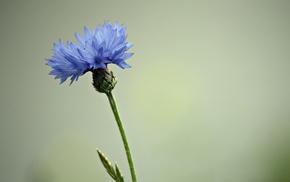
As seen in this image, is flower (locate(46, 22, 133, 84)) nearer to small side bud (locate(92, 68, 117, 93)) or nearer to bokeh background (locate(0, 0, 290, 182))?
small side bud (locate(92, 68, 117, 93))

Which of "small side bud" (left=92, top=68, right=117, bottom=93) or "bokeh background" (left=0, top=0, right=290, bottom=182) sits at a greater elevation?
"bokeh background" (left=0, top=0, right=290, bottom=182)

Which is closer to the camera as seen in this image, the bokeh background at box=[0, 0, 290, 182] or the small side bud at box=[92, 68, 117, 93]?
the small side bud at box=[92, 68, 117, 93]

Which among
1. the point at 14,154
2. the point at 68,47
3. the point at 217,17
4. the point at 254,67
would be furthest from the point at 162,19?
the point at 68,47

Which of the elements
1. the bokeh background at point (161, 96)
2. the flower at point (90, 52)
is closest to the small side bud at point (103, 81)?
the flower at point (90, 52)

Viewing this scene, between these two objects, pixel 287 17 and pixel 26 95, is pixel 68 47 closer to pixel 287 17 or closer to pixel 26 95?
pixel 26 95

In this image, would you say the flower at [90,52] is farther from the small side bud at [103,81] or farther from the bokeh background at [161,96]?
the bokeh background at [161,96]

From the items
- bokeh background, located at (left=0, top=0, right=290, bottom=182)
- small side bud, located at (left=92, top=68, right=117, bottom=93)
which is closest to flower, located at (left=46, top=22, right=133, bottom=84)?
small side bud, located at (left=92, top=68, right=117, bottom=93)
